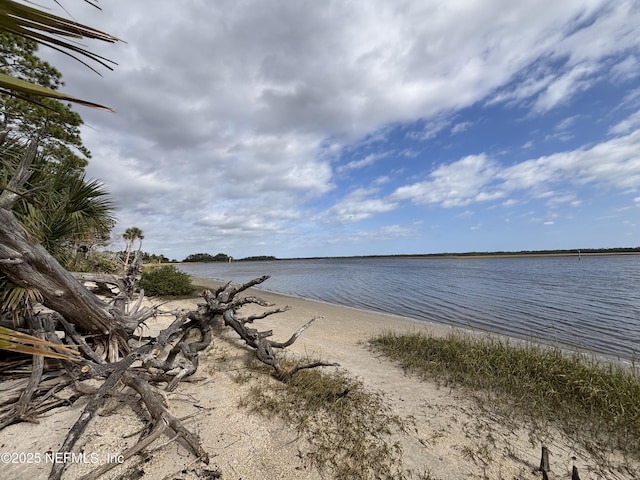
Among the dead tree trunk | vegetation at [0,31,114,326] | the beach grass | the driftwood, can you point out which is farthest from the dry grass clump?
vegetation at [0,31,114,326]

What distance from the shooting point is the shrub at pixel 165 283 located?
15.7m

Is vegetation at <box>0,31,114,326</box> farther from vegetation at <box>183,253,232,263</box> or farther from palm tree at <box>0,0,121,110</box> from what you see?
vegetation at <box>183,253,232,263</box>

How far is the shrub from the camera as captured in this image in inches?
617

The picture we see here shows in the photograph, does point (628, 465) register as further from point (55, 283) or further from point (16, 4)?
point (55, 283)

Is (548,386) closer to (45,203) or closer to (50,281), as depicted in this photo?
(50,281)

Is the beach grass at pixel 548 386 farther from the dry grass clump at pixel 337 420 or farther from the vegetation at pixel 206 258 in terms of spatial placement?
the vegetation at pixel 206 258

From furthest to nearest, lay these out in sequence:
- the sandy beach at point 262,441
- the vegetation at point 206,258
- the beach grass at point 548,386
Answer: the vegetation at point 206,258
the beach grass at point 548,386
the sandy beach at point 262,441

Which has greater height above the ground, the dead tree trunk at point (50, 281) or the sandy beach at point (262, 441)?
the dead tree trunk at point (50, 281)

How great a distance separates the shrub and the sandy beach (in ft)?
39.4

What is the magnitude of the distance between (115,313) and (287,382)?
2.92m

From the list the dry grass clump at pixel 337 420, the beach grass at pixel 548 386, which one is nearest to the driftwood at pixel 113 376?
the dry grass clump at pixel 337 420

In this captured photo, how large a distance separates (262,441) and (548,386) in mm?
4437

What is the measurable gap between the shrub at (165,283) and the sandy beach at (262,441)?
1202cm

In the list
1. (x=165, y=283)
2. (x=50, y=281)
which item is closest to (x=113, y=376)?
(x=50, y=281)
